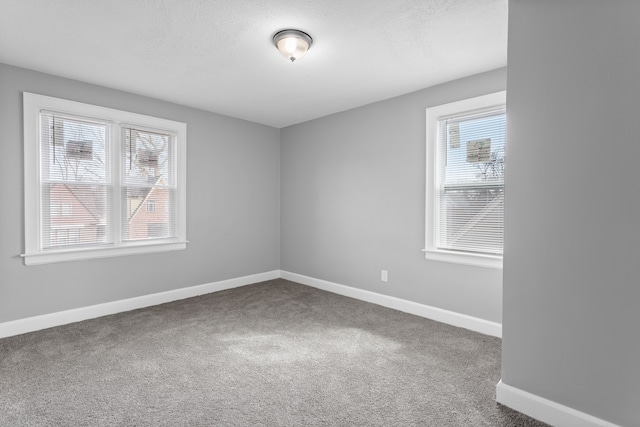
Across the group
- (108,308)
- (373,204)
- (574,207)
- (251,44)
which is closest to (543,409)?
(574,207)

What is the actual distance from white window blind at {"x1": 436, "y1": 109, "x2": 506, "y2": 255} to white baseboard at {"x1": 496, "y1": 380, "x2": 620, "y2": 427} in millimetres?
1426

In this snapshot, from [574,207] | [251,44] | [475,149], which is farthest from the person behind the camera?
[475,149]

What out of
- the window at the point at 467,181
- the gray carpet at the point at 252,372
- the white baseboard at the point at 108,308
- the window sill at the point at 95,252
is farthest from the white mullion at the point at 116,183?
the window at the point at 467,181

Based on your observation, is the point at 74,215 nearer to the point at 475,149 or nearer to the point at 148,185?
the point at 148,185

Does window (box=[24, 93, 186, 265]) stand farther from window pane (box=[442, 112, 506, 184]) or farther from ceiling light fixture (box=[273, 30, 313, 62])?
window pane (box=[442, 112, 506, 184])

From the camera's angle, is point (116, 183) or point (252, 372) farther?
point (116, 183)

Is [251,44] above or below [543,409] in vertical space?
above

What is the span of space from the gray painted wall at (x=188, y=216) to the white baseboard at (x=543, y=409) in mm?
3660

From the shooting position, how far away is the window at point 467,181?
3102 millimetres

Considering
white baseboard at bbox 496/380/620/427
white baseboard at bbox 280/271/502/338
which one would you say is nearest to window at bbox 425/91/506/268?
white baseboard at bbox 280/271/502/338

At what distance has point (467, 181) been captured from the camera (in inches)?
130

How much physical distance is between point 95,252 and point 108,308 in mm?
632

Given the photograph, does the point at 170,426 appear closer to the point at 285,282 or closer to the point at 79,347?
the point at 79,347

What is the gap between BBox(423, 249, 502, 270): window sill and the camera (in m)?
3.07
